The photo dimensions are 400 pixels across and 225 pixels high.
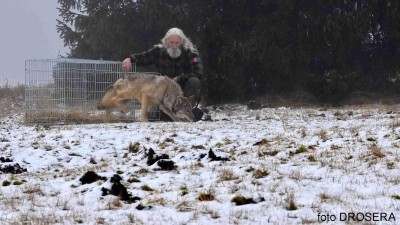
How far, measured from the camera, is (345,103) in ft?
48.0

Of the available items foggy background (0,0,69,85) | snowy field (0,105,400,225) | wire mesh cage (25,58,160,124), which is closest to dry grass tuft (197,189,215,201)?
snowy field (0,105,400,225)

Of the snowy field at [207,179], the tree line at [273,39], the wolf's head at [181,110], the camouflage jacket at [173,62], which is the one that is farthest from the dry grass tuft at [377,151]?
the tree line at [273,39]

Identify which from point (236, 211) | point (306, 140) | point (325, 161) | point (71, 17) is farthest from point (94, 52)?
point (236, 211)

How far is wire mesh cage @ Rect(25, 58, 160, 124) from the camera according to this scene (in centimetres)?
1038

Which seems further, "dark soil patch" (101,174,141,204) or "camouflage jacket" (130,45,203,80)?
"camouflage jacket" (130,45,203,80)

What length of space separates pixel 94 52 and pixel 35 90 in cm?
608

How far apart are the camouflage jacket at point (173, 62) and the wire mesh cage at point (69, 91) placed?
1.92ft

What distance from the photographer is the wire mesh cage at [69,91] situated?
409 inches

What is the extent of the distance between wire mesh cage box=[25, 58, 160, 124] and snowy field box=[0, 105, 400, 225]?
11.3ft

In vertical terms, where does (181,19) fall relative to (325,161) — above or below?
above

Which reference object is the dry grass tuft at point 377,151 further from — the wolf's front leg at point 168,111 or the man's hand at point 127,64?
the man's hand at point 127,64

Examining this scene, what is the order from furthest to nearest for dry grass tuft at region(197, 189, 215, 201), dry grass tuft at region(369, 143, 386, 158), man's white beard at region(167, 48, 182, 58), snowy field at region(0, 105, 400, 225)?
man's white beard at region(167, 48, 182, 58) < dry grass tuft at region(369, 143, 386, 158) < dry grass tuft at region(197, 189, 215, 201) < snowy field at region(0, 105, 400, 225)

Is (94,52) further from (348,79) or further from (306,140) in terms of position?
(306,140)

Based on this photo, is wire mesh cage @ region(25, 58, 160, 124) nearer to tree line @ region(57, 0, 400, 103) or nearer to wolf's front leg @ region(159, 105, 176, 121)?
wolf's front leg @ region(159, 105, 176, 121)
